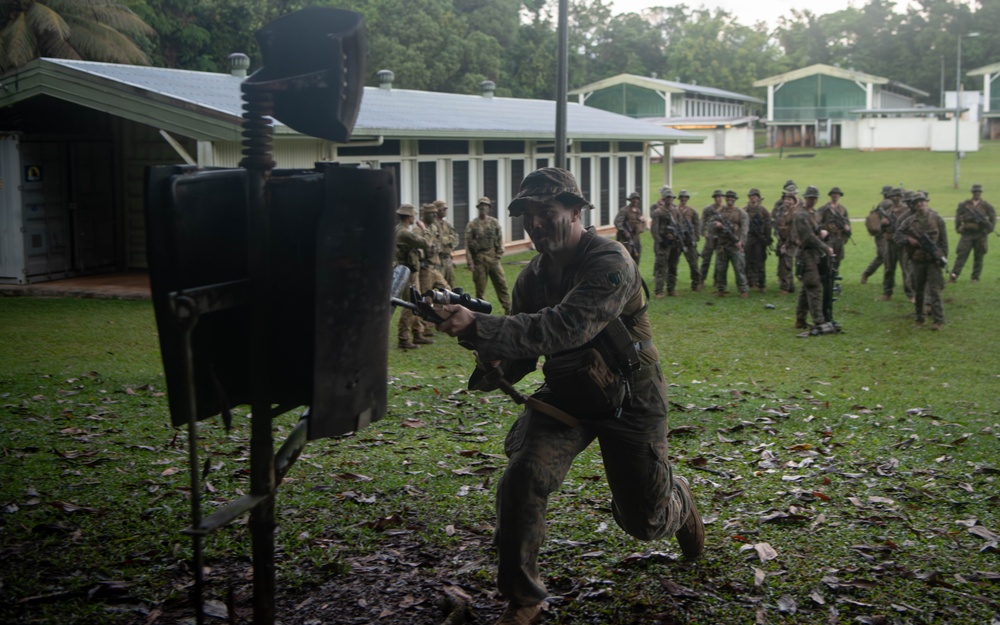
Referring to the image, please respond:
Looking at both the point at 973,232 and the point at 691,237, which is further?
the point at 973,232

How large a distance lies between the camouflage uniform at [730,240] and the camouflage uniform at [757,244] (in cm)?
32

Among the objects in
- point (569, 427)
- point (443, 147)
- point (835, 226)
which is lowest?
point (569, 427)

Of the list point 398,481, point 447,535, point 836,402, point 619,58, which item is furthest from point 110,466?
point 619,58

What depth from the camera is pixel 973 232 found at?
804 inches

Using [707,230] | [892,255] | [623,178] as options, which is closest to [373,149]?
[707,230]

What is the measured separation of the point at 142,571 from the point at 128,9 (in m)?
33.4

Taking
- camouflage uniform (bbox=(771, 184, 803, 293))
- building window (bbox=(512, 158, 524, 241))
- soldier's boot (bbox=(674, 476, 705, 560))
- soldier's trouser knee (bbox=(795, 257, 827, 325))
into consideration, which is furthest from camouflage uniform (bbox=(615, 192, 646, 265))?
soldier's boot (bbox=(674, 476, 705, 560))

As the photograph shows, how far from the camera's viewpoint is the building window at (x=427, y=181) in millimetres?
23656

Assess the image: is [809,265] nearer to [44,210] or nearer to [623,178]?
[44,210]

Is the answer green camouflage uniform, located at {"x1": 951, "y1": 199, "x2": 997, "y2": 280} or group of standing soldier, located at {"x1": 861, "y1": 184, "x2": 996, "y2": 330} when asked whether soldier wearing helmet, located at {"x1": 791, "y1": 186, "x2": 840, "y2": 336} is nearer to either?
group of standing soldier, located at {"x1": 861, "y1": 184, "x2": 996, "y2": 330}

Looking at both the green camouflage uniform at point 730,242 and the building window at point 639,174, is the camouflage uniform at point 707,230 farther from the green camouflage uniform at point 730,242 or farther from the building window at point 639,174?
the building window at point 639,174

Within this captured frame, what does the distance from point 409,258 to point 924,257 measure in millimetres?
7537

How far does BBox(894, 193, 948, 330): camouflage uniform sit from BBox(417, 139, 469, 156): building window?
11.2 metres

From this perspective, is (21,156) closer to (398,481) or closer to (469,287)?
(469,287)
